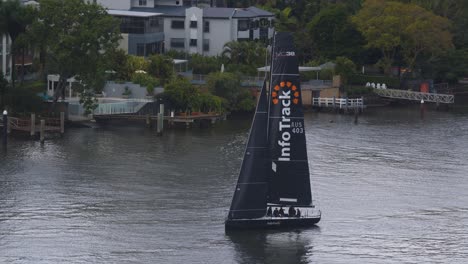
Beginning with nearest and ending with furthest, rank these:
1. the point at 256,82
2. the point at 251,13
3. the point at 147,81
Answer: the point at 147,81 < the point at 256,82 < the point at 251,13

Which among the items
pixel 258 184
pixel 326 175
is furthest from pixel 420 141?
pixel 258 184

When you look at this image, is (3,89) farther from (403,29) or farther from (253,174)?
(403,29)

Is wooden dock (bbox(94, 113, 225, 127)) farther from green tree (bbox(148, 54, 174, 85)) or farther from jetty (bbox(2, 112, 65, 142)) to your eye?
green tree (bbox(148, 54, 174, 85))

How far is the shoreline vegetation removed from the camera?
90.9m

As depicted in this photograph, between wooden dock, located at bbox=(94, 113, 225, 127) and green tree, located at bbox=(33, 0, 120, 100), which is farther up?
green tree, located at bbox=(33, 0, 120, 100)

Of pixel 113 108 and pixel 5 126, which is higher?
pixel 113 108

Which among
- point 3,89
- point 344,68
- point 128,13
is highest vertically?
point 128,13

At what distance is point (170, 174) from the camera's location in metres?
A: 72.8

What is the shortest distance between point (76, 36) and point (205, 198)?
28.9m

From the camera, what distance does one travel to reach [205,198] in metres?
65.4

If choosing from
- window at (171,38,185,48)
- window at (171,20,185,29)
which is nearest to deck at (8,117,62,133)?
window at (171,38,185,48)

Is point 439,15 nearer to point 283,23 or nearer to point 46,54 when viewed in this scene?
point 283,23

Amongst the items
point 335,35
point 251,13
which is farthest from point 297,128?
point 251,13

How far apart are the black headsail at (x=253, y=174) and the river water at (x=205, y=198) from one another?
114 cm
